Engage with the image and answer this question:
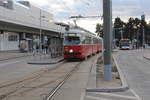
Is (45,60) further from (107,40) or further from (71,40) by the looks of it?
(107,40)

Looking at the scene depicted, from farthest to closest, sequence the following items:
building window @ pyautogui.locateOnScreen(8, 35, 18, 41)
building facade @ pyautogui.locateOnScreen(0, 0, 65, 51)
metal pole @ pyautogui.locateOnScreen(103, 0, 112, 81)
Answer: building window @ pyautogui.locateOnScreen(8, 35, 18, 41)
building facade @ pyautogui.locateOnScreen(0, 0, 65, 51)
metal pole @ pyautogui.locateOnScreen(103, 0, 112, 81)

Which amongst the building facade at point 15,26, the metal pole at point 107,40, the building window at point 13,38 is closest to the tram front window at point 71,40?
the metal pole at point 107,40

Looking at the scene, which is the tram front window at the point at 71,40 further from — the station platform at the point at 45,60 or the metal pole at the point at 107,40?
the metal pole at the point at 107,40

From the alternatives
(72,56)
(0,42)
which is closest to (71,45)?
(72,56)

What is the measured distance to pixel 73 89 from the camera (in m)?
12.4

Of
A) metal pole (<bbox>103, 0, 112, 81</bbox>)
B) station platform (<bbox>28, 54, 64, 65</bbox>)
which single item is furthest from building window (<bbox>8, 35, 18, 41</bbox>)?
metal pole (<bbox>103, 0, 112, 81</bbox>)

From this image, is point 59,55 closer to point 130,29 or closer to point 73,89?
point 73,89

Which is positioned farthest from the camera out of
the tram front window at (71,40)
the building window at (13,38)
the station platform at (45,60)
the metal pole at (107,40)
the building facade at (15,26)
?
the building window at (13,38)

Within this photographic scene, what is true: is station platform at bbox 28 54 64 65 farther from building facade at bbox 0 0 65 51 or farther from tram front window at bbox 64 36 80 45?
building facade at bbox 0 0 65 51

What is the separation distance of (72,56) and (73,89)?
17.7 meters

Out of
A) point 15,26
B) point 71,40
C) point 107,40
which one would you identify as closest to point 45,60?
point 71,40

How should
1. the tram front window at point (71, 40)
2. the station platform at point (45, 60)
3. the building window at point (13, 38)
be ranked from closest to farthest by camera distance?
the station platform at point (45, 60) → the tram front window at point (71, 40) → the building window at point (13, 38)

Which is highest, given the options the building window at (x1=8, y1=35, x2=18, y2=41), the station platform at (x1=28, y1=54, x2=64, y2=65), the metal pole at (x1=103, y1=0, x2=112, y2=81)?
the building window at (x1=8, y1=35, x2=18, y2=41)

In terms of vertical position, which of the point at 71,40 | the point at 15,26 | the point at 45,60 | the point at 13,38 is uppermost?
the point at 15,26
